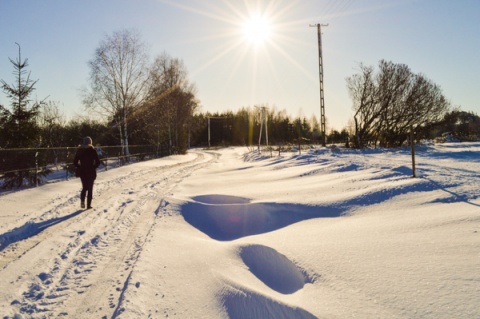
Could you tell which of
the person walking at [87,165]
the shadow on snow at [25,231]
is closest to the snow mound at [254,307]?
the shadow on snow at [25,231]

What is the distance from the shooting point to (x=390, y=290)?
8.61 ft

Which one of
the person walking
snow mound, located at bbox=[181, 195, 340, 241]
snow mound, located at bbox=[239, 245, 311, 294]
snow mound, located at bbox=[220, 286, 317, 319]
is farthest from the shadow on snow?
snow mound, located at bbox=[220, 286, 317, 319]

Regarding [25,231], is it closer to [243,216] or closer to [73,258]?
[73,258]

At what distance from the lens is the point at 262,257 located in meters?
4.00

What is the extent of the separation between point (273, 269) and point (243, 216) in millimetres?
2958

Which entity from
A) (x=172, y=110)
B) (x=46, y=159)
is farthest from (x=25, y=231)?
(x=172, y=110)

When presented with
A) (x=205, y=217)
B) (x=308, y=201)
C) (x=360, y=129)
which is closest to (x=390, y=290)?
(x=308, y=201)

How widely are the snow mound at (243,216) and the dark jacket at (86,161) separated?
100.0 inches

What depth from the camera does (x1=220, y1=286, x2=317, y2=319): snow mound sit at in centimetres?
258

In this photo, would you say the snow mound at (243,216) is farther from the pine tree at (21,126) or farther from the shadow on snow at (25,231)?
the pine tree at (21,126)

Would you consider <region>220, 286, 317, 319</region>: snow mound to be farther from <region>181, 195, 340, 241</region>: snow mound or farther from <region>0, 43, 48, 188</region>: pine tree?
<region>0, 43, 48, 188</region>: pine tree

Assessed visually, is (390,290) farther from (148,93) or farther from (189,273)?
(148,93)

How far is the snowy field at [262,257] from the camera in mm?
2676

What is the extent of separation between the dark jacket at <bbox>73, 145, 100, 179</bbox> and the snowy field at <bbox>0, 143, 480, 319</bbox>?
0.94m
